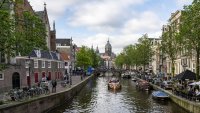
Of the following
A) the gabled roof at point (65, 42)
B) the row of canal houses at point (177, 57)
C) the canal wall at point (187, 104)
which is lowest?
the canal wall at point (187, 104)

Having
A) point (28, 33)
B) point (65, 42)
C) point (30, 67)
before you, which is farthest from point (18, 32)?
point (65, 42)

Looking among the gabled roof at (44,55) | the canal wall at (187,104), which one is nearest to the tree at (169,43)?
the canal wall at (187,104)

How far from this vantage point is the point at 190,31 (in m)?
46.9

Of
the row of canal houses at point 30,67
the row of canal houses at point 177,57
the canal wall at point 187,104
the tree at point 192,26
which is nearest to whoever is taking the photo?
the canal wall at point 187,104

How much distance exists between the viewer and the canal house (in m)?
49.3

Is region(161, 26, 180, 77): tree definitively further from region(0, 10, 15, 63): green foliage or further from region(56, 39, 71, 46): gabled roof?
region(56, 39, 71, 46): gabled roof

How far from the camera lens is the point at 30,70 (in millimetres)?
60625

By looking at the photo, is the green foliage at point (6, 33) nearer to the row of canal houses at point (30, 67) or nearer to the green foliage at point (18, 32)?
the green foliage at point (18, 32)

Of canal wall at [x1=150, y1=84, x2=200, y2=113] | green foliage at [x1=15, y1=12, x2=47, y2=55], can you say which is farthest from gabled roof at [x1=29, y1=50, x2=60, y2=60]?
green foliage at [x1=15, y1=12, x2=47, y2=55]

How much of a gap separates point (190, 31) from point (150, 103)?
→ 11.3 m

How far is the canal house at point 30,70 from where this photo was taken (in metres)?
49.3

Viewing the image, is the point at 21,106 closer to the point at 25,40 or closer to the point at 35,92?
the point at 25,40

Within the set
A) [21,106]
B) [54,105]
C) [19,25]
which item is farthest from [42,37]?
[54,105]

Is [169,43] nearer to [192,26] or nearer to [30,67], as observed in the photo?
[192,26]
